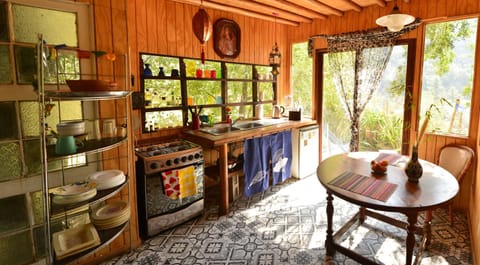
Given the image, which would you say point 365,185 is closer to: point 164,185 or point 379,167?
point 379,167

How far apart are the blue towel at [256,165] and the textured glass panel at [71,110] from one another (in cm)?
173

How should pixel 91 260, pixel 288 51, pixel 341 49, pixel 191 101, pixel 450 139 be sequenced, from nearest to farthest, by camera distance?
pixel 91 260, pixel 450 139, pixel 191 101, pixel 341 49, pixel 288 51

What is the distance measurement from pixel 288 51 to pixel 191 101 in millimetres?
2108

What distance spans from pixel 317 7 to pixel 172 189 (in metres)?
2.88

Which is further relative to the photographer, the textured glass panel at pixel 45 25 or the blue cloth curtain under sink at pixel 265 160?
the blue cloth curtain under sink at pixel 265 160

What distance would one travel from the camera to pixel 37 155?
1804 mm

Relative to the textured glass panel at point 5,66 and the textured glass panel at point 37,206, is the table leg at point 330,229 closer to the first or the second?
the textured glass panel at point 37,206

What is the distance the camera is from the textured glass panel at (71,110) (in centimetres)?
198

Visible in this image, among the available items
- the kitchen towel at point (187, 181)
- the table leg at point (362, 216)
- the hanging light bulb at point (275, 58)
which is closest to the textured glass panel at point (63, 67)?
the kitchen towel at point (187, 181)

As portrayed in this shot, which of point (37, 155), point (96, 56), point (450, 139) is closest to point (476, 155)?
point (450, 139)

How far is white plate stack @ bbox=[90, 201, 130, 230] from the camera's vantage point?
198 cm

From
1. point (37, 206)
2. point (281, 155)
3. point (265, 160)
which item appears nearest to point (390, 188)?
point (265, 160)

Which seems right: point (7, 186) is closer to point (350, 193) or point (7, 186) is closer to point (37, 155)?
point (37, 155)

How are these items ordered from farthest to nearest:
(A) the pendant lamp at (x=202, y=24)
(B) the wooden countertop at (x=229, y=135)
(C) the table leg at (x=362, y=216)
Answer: (B) the wooden countertop at (x=229, y=135) → (C) the table leg at (x=362, y=216) → (A) the pendant lamp at (x=202, y=24)
